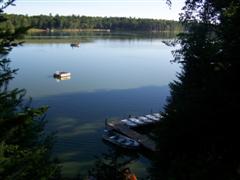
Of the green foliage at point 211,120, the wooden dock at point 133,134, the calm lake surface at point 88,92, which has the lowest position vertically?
the calm lake surface at point 88,92

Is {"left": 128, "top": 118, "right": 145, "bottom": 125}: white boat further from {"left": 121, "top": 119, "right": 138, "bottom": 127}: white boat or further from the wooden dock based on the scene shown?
the wooden dock

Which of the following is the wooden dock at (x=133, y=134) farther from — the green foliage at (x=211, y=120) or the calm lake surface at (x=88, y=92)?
the green foliage at (x=211, y=120)

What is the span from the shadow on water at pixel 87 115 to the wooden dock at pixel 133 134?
3.90 ft

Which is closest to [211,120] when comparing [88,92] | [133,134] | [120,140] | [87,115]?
[120,140]

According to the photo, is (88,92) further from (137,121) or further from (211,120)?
(211,120)

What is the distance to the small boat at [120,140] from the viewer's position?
31203mm

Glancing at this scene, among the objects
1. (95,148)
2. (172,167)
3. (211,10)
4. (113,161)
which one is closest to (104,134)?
(95,148)

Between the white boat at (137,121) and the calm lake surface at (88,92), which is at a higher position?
the white boat at (137,121)

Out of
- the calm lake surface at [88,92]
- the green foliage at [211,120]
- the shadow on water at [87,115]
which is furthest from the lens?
the calm lake surface at [88,92]

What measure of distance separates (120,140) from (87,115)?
1008cm

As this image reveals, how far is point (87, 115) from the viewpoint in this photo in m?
41.5

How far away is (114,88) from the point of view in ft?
188

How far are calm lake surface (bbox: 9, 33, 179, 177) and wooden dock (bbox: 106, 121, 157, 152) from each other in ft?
3.40

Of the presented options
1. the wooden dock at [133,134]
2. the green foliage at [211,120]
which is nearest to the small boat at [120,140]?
the wooden dock at [133,134]
